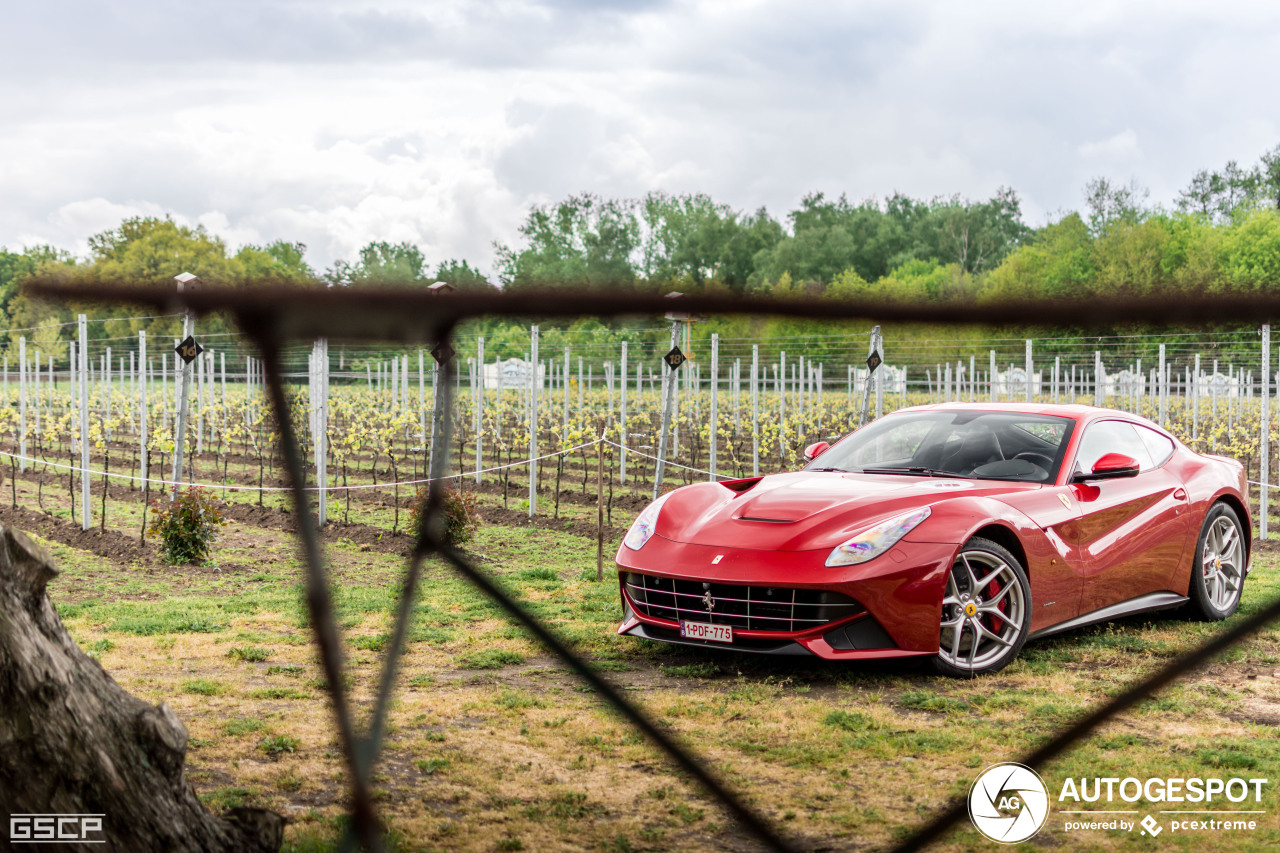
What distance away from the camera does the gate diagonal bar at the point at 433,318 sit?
1.26m

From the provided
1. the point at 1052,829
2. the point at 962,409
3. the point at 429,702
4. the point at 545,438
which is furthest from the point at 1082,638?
the point at 545,438

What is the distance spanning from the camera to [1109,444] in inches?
239

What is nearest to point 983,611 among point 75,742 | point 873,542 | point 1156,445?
point 873,542

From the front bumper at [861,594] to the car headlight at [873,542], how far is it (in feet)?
0.10

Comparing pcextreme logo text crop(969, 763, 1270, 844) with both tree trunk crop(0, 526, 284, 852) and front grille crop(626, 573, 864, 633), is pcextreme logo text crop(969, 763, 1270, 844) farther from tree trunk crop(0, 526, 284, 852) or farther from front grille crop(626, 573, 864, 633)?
tree trunk crop(0, 526, 284, 852)

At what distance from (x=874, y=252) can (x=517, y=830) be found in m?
71.7

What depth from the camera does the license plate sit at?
504cm

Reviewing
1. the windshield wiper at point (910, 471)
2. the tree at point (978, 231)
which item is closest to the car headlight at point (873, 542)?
the windshield wiper at point (910, 471)

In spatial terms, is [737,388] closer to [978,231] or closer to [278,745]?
[278,745]

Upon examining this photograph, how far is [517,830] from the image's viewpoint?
3.42 m

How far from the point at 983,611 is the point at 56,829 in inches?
161

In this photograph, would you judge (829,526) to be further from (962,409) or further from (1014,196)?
(1014,196)

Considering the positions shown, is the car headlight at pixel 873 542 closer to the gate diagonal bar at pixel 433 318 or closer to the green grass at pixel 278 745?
the green grass at pixel 278 745

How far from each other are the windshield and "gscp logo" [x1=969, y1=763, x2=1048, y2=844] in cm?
216
